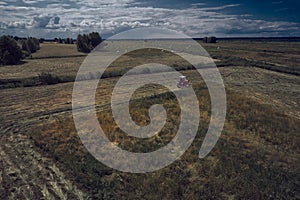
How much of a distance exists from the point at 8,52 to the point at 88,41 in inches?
1575

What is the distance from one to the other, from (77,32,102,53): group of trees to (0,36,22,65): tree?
32.8 m

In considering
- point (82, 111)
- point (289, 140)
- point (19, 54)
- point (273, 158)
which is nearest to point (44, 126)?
point (82, 111)

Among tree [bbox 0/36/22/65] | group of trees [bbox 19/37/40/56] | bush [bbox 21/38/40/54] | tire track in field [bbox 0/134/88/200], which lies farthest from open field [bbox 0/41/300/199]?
bush [bbox 21/38/40/54]

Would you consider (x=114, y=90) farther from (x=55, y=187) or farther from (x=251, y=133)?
(x=55, y=187)

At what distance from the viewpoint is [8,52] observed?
6184 centimetres

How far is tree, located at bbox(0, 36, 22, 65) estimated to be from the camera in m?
59.8

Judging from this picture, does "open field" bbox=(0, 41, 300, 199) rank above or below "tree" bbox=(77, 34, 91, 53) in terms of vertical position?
below

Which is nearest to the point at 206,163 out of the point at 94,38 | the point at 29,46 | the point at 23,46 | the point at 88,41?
the point at 23,46

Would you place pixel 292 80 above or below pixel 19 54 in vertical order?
below

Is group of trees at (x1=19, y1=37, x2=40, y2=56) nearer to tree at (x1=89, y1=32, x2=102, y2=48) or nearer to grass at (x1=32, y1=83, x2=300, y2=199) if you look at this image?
tree at (x1=89, y1=32, x2=102, y2=48)

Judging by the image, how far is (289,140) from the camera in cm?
1806

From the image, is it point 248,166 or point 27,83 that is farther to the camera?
point 27,83

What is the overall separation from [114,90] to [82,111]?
389 inches

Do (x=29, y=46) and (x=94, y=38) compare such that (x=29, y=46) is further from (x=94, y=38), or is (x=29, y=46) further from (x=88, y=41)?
(x=94, y=38)
